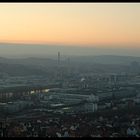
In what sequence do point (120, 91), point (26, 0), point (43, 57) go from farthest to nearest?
point (43, 57), point (120, 91), point (26, 0)

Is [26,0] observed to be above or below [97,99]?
above

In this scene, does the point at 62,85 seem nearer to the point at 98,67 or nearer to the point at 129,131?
the point at 98,67

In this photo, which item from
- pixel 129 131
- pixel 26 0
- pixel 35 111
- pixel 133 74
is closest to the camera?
pixel 26 0

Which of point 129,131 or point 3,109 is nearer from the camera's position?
point 129,131

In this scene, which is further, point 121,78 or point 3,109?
point 121,78

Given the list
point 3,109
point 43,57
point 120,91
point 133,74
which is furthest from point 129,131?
point 43,57

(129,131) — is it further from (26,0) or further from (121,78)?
(121,78)

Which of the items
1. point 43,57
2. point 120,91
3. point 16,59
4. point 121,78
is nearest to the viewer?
point 120,91

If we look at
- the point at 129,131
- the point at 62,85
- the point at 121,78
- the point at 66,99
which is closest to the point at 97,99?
the point at 66,99

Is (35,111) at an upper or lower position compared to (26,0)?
lower
